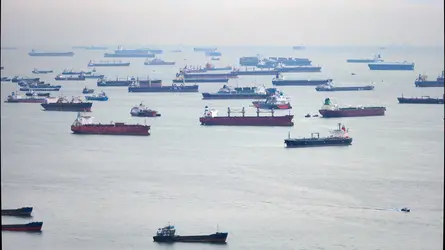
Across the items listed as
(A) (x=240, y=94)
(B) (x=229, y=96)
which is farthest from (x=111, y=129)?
(A) (x=240, y=94)

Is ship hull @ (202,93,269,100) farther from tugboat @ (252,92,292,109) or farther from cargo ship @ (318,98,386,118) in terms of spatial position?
cargo ship @ (318,98,386,118)

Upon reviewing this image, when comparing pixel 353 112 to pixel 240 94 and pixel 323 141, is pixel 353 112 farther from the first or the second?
pixel 240 94

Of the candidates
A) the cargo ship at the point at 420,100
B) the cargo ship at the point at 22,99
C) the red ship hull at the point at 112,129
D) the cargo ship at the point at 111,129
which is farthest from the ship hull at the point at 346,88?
the red ship hull at the point at 112,129

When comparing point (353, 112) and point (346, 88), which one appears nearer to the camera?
point (353, 112)

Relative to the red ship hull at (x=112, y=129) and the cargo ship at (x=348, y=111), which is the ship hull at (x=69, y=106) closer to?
the red ship hull at (x=112, y=129)

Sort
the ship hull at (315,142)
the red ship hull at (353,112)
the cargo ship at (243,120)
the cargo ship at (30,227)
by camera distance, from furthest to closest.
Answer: the red ship hull at (353,112) < the cargo ship at (243,120) < the ship hull at (315,142) < the cargo ship at (30,227)

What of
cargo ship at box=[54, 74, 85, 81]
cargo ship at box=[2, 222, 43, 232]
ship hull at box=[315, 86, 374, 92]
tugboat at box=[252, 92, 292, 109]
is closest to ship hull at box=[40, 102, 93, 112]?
tugboat at box=[252, 92, 292, 109]
